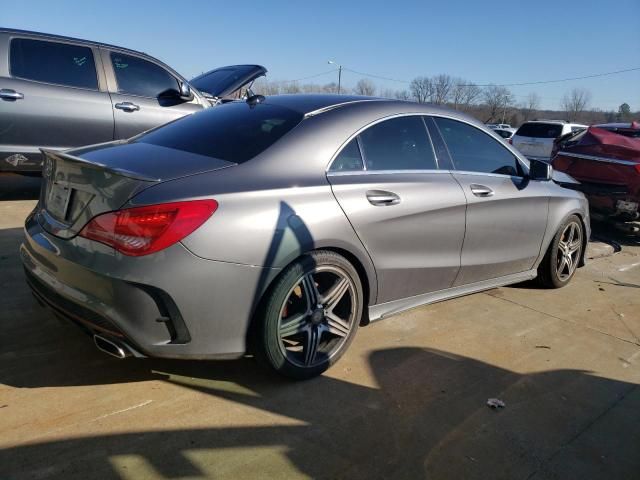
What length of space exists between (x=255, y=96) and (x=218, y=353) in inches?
69.9

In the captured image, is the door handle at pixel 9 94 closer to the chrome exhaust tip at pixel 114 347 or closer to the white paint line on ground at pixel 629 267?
the chrome exhaust tip at pixel 114 347

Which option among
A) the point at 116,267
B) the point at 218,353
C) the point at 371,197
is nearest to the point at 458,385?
the point at 371,197

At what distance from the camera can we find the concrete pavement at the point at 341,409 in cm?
218

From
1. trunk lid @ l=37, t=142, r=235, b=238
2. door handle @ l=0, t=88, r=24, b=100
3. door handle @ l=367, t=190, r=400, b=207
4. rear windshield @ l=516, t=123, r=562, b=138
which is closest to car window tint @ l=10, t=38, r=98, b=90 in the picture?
door handle @ l=0, t=88, r=24, b=100

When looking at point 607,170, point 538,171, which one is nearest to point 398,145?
point 538,171

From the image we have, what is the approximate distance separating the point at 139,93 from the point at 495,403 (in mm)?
5426

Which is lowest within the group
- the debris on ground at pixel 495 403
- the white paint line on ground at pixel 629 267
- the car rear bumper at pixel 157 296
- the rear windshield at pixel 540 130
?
the white paint line on ground at pixel 629 267

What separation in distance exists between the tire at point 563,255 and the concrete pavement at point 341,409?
1044 mm

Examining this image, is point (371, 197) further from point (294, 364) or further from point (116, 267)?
point (116, 267)

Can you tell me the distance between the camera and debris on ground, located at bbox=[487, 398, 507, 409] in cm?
276

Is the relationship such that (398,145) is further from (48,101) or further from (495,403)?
(48,101)

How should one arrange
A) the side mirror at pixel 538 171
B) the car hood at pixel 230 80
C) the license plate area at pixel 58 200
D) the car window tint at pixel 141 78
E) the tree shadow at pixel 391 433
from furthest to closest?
the car hood at pixel 230 80
the car window tint at pixel 141 78
the side mirror at pixel 538 171
the license plate area at pixel 58 200
the tree shadow at pixel 391 433

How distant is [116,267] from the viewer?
223cm

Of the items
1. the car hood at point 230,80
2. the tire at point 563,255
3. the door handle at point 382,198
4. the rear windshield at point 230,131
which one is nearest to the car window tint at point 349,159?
the door handle at point 382,198
